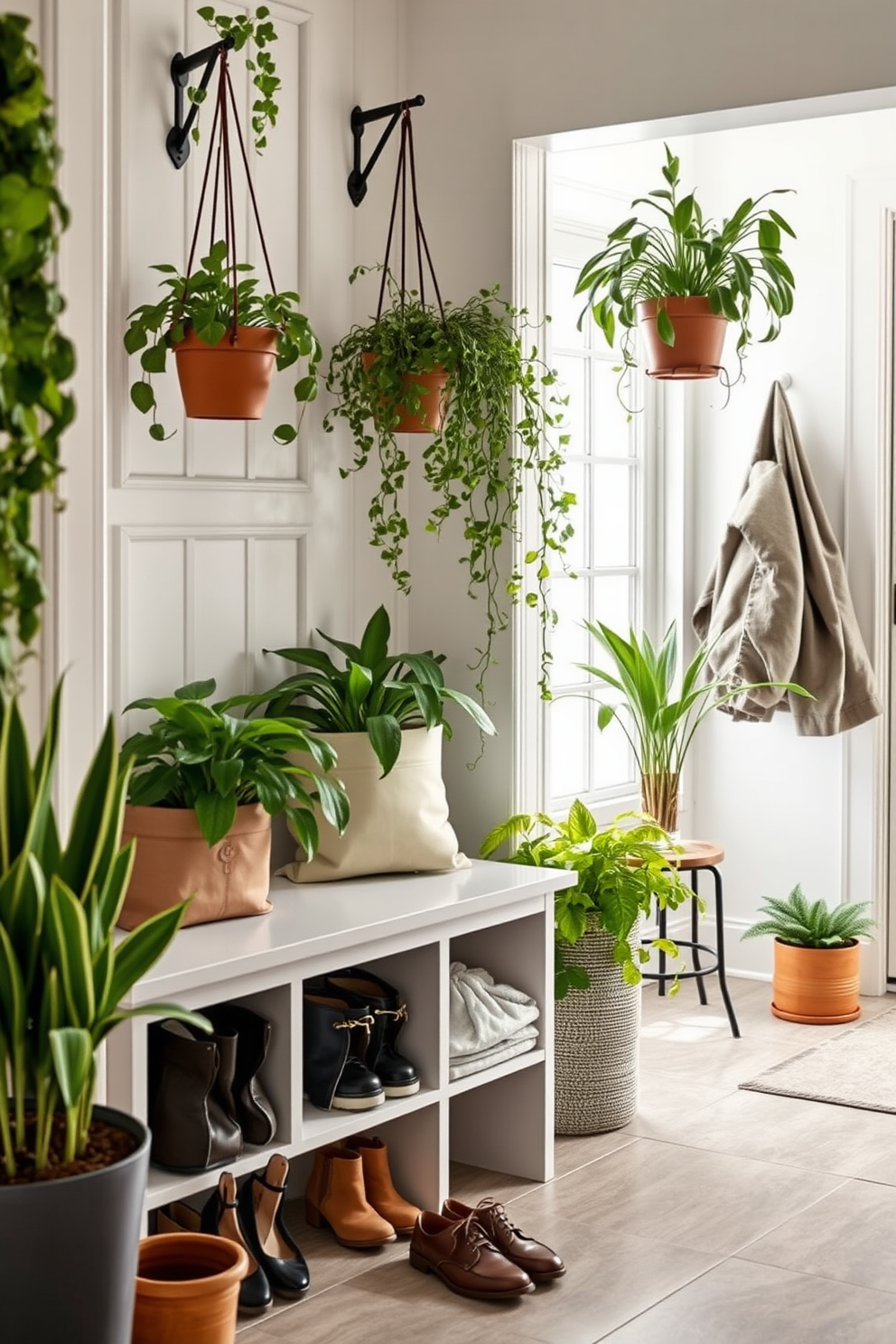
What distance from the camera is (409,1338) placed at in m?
2.62

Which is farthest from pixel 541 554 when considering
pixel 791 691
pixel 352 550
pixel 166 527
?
pixel 791 691

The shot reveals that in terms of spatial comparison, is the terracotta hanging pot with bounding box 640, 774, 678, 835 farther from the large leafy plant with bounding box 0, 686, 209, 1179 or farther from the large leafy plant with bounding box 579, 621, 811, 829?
Result: the large leafy plant with bounding box 0, 686, 209, 1179

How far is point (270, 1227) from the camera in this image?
110 inches

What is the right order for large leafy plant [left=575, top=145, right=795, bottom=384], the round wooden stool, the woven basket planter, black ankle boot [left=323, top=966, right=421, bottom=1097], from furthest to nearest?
1. the round wooden stool
2. the woven basket planter
3. large leafy plant [left=575, top=145, right=795, bottom=384]
4. black ankle boot [left=323, top=966, right=421, bottom=1097]

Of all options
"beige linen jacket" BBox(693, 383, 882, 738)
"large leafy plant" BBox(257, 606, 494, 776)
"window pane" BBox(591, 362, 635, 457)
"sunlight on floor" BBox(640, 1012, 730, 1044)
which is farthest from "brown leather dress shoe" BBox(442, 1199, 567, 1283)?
"window pane" BBox(591, 362, 635, 457)

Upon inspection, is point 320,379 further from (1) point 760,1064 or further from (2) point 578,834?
(1) point 760,1064

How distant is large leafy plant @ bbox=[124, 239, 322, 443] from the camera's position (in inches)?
115

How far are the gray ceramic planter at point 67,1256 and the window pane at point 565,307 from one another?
2.98m

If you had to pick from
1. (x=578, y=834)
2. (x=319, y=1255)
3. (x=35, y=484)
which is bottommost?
(x=319, y=1255)

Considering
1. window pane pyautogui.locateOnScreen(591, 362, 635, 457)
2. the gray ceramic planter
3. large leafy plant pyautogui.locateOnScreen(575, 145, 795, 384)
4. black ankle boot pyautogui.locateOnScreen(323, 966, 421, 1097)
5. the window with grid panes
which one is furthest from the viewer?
window pane pyautogui.locateOnScreen(591, 362, 635, 457)

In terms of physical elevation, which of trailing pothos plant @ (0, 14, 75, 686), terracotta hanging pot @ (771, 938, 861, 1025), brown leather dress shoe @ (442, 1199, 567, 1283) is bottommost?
brown leather dress shoe @ (442, 1199, 567, 1283)

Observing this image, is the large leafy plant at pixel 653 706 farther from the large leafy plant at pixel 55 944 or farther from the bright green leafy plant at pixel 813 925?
the large leafy plant at pixel 55 944

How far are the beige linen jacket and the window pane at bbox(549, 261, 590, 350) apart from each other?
0.63 metres

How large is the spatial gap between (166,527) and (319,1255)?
4.45 ft
